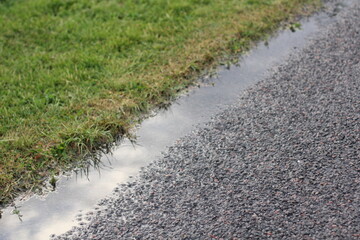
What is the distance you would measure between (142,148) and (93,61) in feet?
5.02

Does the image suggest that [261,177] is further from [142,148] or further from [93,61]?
[93,61]

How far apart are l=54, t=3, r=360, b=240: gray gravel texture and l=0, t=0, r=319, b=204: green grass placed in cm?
68

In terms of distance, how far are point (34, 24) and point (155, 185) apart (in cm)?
335

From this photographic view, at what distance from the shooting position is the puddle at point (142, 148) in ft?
11.8

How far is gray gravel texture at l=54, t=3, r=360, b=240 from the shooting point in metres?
3.38

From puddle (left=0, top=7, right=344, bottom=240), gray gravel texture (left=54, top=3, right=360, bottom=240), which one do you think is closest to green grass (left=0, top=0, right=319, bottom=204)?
puddle (left=0, top=7, right=344, bottom=240)

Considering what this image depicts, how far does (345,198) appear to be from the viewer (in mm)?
3537

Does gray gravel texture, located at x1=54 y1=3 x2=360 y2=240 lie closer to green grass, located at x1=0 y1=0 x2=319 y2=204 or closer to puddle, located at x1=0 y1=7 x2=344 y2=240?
puddle, located at x1=0 y1=7 x2=344 y2=240

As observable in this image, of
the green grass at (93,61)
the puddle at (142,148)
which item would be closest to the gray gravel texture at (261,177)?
the puddle at (142,148)

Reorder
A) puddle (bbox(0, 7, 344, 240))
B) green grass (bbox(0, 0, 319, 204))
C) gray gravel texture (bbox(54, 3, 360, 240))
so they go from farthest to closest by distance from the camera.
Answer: green grass (bbox(0, 0, 319, 204)), puddle (bbox(0, 7, 344, 240)), gray gravel texture (bbox(54, 3, 360, 240))

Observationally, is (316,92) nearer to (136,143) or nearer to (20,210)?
(136,143)

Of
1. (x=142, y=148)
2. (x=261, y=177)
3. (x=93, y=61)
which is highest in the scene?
(x=93, y=61)

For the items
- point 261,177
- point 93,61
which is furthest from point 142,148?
point 93,61

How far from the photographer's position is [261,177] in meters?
3.79
